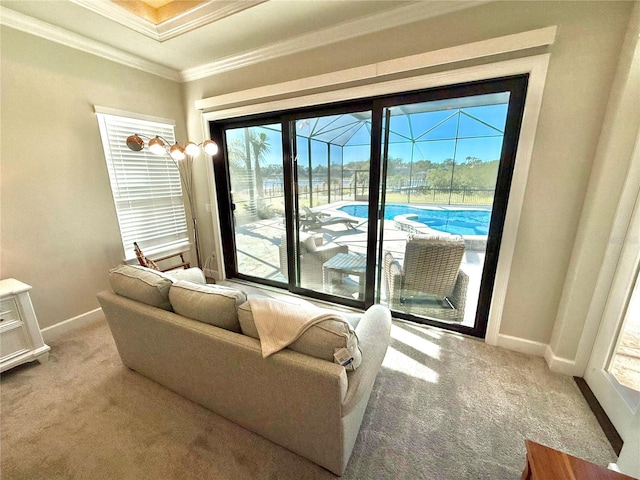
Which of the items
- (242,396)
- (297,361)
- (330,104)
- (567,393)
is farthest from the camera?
(330,104)

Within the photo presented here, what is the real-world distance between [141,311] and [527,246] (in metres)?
2.72

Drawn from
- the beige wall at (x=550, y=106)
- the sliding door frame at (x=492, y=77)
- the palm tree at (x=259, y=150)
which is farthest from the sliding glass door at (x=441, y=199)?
the palm tree at (x=259, y=150)

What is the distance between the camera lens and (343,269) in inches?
110

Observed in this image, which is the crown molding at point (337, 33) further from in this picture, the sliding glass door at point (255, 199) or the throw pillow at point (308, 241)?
the throw pillow at point (308, 241)

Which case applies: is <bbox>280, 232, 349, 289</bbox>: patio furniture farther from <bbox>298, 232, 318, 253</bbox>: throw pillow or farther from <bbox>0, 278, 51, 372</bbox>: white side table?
<bbox>0, 278, 51, 372</bbox>: white side table

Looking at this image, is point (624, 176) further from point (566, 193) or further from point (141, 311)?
point (141, 311)

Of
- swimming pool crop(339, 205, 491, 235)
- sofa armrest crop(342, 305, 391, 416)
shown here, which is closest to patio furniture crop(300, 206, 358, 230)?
swimming pool crop(339, 205, 491, 235)

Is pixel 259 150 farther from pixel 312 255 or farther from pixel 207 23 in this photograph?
pixel 312 255

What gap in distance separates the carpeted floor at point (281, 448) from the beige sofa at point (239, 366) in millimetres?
139

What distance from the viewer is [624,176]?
1.49 m

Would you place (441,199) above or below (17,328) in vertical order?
above

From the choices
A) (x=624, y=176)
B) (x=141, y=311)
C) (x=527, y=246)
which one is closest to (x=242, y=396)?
(x=141, y=311)

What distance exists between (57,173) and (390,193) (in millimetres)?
3043

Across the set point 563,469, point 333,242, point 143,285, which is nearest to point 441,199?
point 333,242
